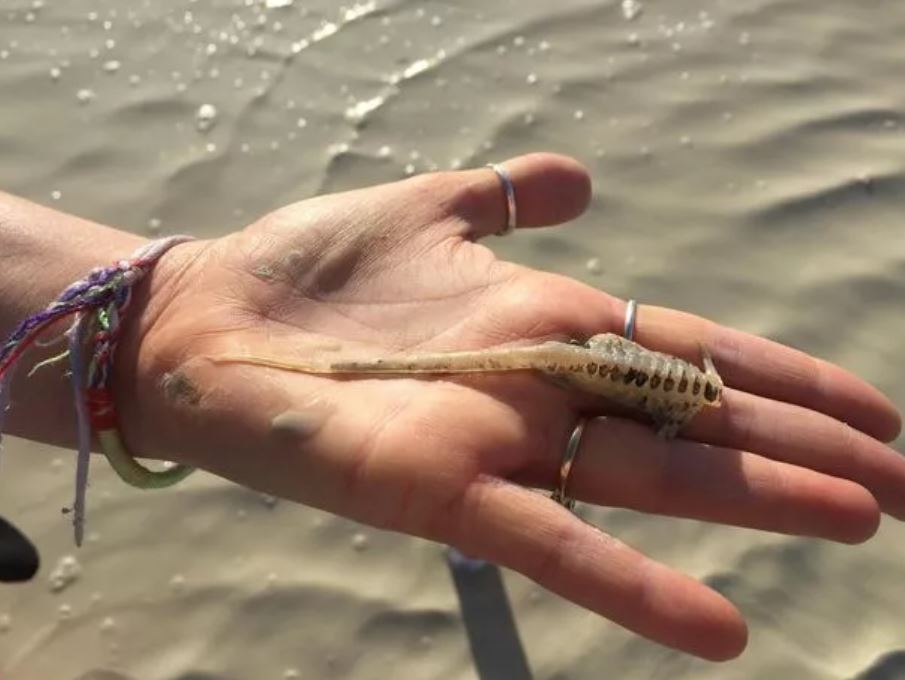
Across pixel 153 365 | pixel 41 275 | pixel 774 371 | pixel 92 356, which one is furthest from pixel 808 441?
pixel 41 275

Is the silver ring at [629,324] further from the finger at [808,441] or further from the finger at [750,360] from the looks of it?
the finger at [808,441]

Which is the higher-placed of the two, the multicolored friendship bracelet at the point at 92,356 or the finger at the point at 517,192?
the finger at the point at 517,192

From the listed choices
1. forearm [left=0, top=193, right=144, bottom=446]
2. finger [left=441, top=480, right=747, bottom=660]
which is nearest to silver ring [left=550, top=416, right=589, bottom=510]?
finger [left=441, top=480, right=747, bottom=660]

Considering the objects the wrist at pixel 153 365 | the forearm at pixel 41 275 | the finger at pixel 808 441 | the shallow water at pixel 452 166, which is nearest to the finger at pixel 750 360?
the finger at pixel 808 441

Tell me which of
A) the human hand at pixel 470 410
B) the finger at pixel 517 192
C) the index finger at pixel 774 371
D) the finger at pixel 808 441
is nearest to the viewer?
the human hand at pixel 470 410

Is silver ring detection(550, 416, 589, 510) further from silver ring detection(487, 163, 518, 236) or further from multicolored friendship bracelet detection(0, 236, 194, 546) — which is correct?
multicolored friendship bracelet detection(0, 236, 194, 546)

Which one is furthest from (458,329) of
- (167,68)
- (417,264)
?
(167,68)

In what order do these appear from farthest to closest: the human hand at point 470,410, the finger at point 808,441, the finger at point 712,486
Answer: the finger at point 808,441 < the finger at point 712,486 < the human hand at point 470,410

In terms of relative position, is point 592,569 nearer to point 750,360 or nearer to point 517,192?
point 750,360
